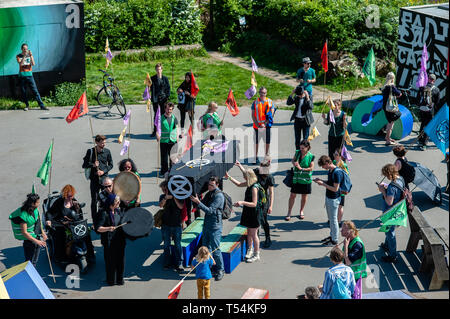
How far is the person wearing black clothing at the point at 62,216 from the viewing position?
10234 millimetres

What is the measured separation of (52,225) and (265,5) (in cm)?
1634

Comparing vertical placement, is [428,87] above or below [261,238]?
above

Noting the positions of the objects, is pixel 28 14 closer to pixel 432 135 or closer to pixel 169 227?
pixel 169 227

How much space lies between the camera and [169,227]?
10328mm

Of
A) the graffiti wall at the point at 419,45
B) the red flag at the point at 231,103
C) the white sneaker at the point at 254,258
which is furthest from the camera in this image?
the graffiti wall at the point at 419,45

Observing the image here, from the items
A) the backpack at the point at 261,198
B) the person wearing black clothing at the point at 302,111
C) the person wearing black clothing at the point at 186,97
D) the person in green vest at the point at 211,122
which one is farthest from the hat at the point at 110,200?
the person wearing black clothing at the point at 186,97

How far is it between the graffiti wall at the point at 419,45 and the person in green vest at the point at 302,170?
632cm

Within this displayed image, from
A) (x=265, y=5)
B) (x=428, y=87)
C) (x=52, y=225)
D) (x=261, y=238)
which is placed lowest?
(x=261, y=238)

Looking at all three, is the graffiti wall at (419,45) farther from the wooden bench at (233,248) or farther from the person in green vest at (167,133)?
the wooden bench at (233,248)

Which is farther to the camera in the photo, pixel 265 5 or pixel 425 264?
pixel 265 5

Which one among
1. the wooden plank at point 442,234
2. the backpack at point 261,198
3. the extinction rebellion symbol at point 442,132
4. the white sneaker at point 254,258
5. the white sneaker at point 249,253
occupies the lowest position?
the white sneaker at point 254,258

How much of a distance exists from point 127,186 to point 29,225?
5.66ft
